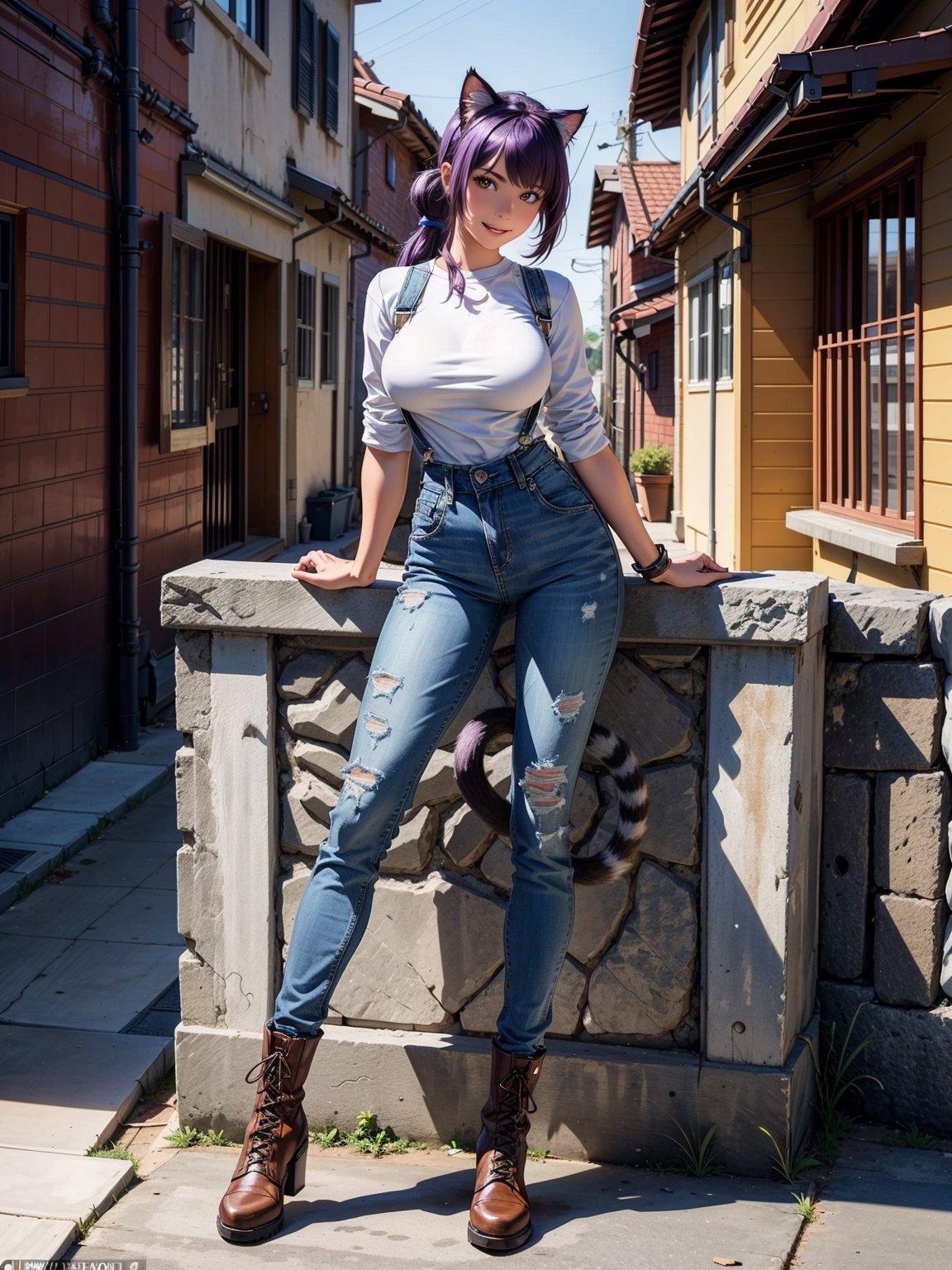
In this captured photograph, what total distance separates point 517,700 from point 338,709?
1.65 feet

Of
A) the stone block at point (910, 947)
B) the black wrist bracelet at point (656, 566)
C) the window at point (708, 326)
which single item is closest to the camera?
the black wrist bracelet at point (656, 566)

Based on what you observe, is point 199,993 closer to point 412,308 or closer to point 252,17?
point 412,308

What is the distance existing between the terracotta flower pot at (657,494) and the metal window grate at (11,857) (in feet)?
47.3

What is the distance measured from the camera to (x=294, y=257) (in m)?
13.7

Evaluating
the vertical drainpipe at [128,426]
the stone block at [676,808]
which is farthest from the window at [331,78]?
the stone block at [676,808]

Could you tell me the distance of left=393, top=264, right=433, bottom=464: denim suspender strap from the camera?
2.81m

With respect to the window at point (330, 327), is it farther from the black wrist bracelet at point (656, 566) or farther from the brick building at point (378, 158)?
the black wrist bracelet at point (656, 566)

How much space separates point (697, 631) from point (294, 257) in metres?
11.6

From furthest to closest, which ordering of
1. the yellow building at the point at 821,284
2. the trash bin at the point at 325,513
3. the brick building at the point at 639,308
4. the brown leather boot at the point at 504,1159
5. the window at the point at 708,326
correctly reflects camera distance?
the brick building at the point at 639,308 → the trash bin at the point at 325,513 → the window at the point at 708,326 → the yellow building at the point at 821,284 → the brown leather boot at the point at 504,1159

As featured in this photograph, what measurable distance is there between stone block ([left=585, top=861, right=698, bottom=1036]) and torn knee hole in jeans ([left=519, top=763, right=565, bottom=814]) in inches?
16.8

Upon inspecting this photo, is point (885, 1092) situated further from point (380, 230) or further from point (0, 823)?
point (380, 230)

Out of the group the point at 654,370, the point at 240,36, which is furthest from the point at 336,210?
the point at 654,370

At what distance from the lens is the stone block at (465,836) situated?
10.2ft

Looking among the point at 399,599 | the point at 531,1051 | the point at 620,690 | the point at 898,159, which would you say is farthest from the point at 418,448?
the point at 898,159
